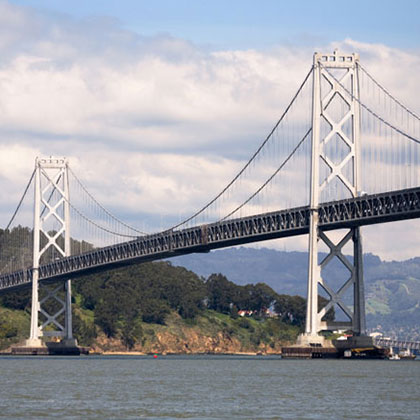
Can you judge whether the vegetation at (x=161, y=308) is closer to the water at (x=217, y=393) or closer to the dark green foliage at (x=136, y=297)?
the dark green foliage at (x=136, y=297)

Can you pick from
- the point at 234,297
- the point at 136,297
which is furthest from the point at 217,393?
the point at 234,297

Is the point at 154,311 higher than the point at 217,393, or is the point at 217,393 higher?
the point at 154,311

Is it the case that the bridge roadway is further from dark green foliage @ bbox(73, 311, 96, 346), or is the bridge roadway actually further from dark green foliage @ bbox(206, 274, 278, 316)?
dark green foliage @ bbox(206, 274, 278, 316)

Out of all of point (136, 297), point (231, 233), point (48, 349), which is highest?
point (231, 233)

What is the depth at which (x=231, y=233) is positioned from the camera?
9850 cm

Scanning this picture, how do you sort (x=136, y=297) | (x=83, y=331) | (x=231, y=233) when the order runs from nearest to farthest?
1. (x=231, y=233)
2. (x=83, y=331)
3. (x=136, y=297)

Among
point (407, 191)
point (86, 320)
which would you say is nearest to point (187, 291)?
point (86, 320)

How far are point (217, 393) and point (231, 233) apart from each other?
144ft

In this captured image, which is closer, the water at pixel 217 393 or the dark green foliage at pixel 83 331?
the water at pixel 217 393

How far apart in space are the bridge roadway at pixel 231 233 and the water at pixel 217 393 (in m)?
11.1

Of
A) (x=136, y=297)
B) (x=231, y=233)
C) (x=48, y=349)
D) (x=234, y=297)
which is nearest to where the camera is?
(x=231, y=233)

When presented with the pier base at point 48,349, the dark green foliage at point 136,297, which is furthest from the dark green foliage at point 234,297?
the pier base at point 48,349

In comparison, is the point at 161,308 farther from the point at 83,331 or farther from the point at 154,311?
the point at 83,331

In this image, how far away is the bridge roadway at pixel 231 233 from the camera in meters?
83.2
